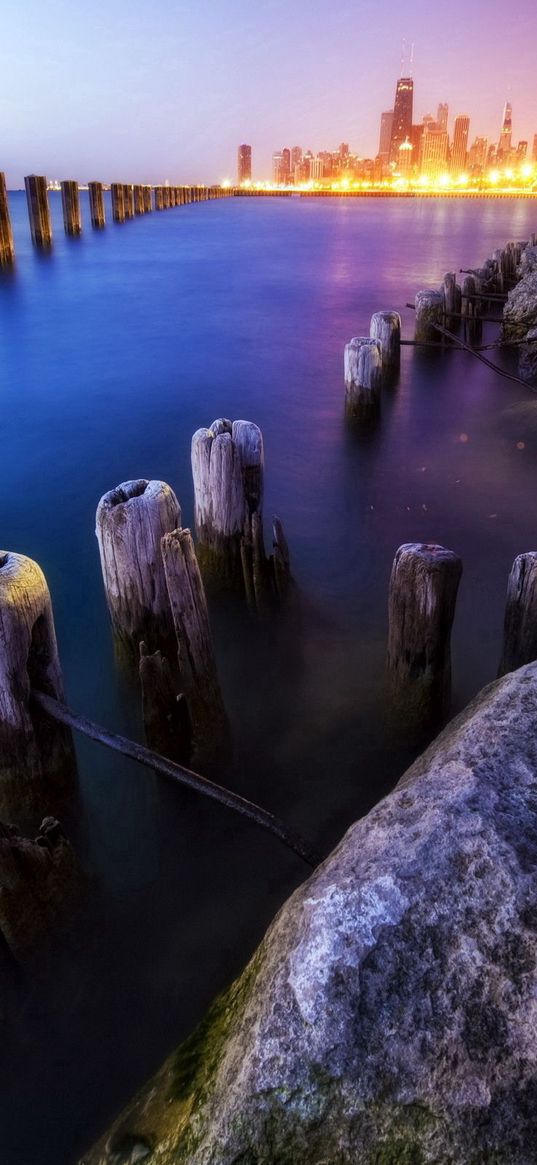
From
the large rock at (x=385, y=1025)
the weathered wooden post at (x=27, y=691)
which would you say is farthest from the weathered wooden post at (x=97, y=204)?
the large rock at (x=385, y=1025)

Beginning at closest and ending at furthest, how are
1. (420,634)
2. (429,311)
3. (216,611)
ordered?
1. (420,634)
2. (216,611)
3. (429,311)

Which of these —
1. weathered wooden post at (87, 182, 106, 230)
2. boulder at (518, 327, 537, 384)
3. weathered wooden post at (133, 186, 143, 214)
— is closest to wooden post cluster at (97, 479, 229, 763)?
boulder at (518, 327, 537, 384)

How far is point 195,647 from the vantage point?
3586mm

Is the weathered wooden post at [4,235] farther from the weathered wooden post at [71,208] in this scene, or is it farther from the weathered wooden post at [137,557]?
the weathered wooden post at [137,557]

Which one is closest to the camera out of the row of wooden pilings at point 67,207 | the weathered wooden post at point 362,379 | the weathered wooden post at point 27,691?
the weathered wooden post at point 27,691

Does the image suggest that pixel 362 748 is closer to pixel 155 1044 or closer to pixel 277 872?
pixel 277 872

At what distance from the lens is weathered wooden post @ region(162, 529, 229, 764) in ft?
11.1

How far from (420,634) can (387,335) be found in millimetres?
8175

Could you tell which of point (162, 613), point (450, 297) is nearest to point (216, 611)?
point (162, 613)

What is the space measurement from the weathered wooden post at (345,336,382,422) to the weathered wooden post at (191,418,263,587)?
419 centimetres

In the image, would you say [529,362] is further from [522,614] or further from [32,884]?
[32,884]

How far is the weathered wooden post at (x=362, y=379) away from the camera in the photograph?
8.51 m

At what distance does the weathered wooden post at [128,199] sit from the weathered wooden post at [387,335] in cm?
4466

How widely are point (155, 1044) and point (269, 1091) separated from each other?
5.19 ft
